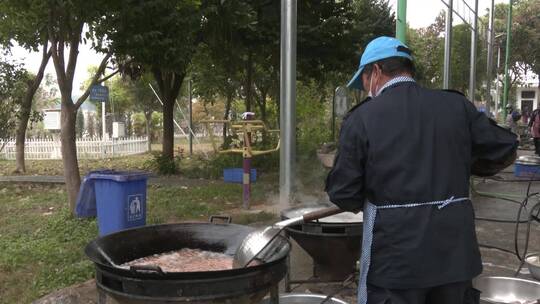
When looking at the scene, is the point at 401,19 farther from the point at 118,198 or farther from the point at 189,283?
the point at 189,283

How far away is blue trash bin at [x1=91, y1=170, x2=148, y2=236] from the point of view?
5645 mm

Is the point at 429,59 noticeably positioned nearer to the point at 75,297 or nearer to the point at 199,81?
the point at 199,81

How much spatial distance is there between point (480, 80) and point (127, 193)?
25616 mm

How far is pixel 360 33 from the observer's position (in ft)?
44.1

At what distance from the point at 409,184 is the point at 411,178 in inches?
1.0

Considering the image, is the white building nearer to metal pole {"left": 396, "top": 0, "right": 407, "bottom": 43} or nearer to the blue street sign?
the blue street sign

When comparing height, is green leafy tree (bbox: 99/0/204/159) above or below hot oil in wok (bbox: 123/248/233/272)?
above

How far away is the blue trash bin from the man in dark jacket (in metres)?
3.73

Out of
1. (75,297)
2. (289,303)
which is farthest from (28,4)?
(289,303)

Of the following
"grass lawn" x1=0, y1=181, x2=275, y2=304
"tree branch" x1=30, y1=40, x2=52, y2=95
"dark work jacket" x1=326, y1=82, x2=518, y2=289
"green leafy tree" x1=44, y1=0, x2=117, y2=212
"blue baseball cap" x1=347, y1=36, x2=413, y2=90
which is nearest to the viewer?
"dark work jacket" x1=326, y1=82, x2=518, y2=289

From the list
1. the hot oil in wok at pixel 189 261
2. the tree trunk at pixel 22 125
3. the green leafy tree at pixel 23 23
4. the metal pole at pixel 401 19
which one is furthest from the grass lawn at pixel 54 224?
the metal pole at pixel 401 19

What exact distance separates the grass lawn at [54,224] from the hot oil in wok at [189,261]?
76.1 inches

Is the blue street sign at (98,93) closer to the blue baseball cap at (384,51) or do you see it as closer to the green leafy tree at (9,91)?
the green leafy tree at (9,91)

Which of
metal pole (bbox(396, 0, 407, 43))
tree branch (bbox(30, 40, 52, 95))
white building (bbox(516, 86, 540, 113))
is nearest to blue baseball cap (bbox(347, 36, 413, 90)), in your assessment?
metal pole (bbox(396, 0, 407, 43))
